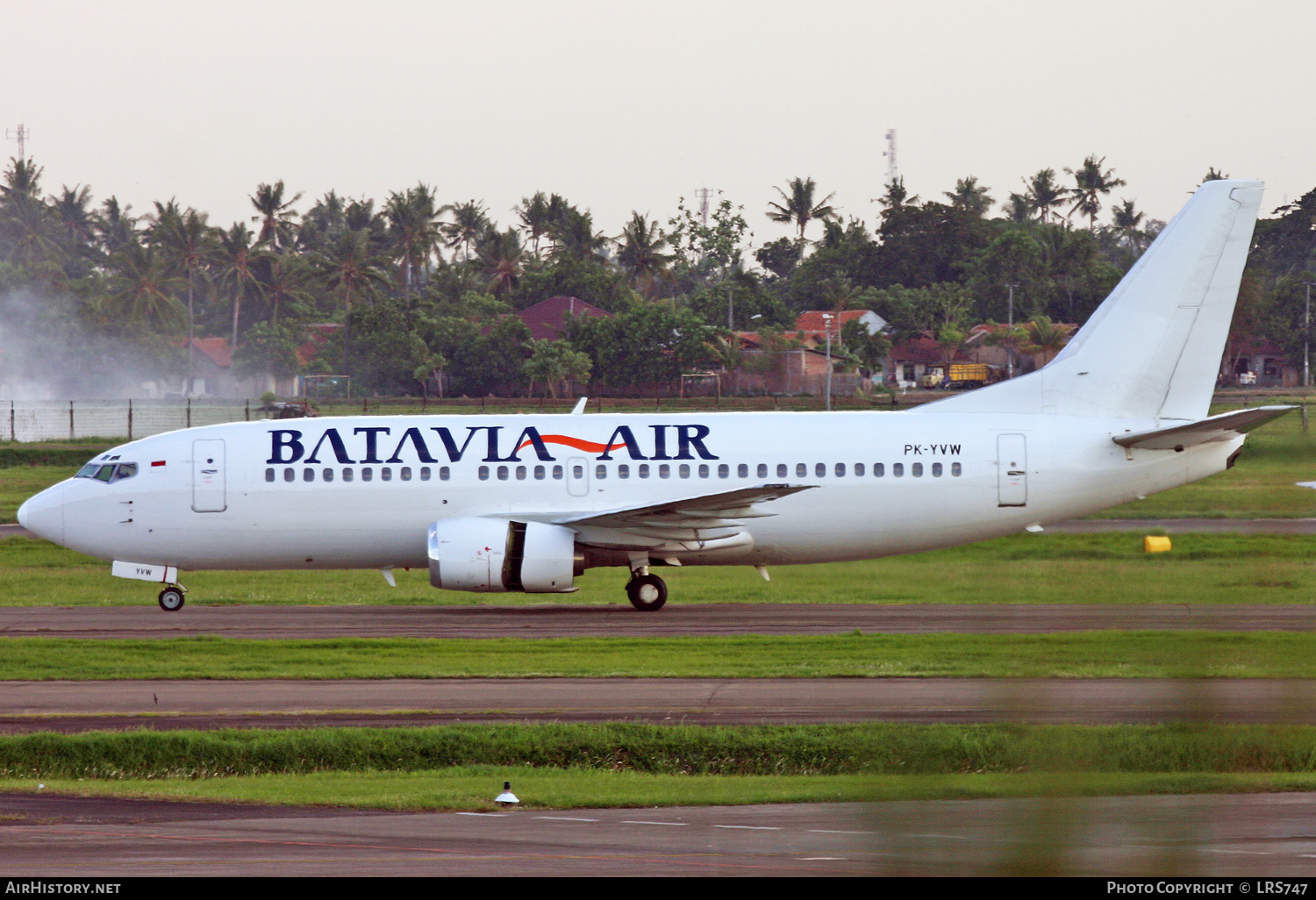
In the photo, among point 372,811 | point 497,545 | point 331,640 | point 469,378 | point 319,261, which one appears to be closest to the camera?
point 372,811

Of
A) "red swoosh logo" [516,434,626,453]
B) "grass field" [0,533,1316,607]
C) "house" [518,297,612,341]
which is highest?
"house" [518,297,612,341]

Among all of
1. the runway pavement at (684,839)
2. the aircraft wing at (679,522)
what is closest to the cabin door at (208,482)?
the aircraft wing at (679,522)

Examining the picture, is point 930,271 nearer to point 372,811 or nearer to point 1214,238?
point 1214,238

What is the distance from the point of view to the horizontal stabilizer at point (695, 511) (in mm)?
27031

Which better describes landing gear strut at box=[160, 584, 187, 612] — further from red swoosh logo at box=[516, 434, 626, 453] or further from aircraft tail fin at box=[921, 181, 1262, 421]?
aircraft tail fin at box=[921, 181, 1262, 421]

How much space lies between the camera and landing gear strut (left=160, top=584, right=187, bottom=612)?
98.1ft

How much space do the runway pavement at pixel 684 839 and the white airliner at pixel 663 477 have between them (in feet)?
45.8

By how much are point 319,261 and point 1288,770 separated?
143380 millimetres

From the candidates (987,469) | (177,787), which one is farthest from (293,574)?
(177,787)

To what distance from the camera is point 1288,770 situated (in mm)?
5738

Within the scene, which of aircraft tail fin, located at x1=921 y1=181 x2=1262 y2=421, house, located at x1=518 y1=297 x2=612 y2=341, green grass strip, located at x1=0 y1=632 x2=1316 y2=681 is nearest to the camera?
green grass strip, located at x1=0 y1=632 x2=1316 y2=681

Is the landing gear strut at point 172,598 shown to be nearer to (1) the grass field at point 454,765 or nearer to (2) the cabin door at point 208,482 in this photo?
(2) the cabin door at point 208,482

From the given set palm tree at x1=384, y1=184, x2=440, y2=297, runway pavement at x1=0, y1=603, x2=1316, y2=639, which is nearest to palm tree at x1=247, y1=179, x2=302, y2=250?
palm tree at x1=384, y1=184, x2=440, y2=297

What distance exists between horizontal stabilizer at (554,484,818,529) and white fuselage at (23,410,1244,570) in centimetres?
56
